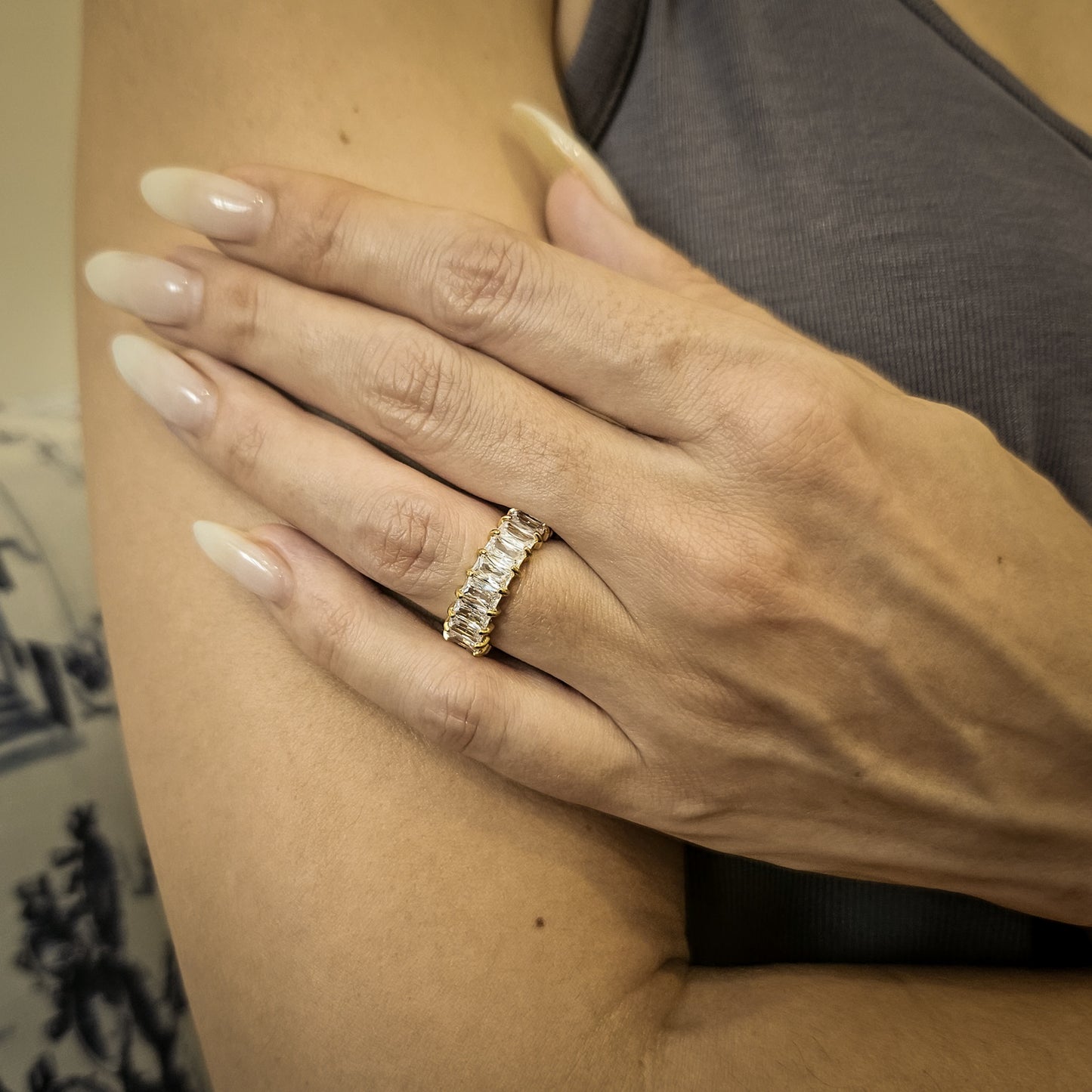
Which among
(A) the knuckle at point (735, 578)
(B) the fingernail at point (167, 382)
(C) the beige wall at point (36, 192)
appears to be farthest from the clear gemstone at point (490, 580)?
(C) the beige wall at point (36, 192)

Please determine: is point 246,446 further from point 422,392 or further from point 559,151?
point 559,151

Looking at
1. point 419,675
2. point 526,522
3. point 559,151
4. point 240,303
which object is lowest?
point 419,675

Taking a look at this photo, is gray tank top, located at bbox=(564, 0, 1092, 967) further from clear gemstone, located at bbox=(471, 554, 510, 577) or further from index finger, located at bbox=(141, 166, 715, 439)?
clear gemstone, located at bbox=(471, 554, 510, 577)

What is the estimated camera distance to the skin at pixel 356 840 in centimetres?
48

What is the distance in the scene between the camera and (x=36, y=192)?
3.98ft

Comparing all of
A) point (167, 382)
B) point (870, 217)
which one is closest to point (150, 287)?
point (167, 382)

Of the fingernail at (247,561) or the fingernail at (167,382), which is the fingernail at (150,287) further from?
the fingernail at (247,561)

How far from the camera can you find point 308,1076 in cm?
48

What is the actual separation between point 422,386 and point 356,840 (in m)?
0.30

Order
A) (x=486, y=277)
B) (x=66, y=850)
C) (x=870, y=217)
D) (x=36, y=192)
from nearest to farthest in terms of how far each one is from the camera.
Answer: (x=486, y=277)
(x=870, y=217)
(x=66, y=850)
(x=36, y=192)

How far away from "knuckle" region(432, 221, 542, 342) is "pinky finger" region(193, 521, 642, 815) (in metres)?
0.19

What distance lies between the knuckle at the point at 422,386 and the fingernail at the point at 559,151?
0.23m

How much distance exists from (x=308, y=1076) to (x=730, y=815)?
13.1 inches

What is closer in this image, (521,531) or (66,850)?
(521,531)
